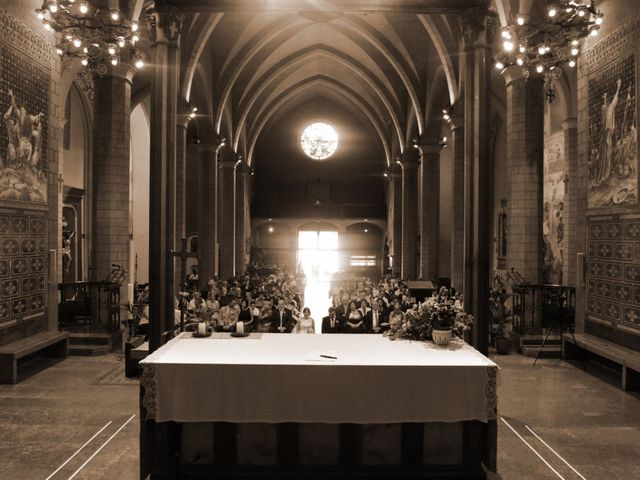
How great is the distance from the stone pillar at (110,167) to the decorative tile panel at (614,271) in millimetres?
9495

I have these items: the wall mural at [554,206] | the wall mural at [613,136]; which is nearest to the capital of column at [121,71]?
the wall mural at [613,136]

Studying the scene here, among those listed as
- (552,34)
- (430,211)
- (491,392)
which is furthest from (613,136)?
(430,211)

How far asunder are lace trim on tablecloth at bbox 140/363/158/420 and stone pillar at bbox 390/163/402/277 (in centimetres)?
2279

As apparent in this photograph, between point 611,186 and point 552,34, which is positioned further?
point 611,186

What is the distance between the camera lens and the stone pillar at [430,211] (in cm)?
2236

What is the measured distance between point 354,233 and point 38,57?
27801mm

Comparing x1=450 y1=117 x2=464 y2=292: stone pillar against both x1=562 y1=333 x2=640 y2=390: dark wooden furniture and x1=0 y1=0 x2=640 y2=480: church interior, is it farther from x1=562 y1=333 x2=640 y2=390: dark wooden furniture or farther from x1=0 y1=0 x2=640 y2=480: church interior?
x1=562 y1=333 x2=640 y2=390: dark wooden furniture

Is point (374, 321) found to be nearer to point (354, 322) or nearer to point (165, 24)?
point (354, 322)

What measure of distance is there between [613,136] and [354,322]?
556 cm

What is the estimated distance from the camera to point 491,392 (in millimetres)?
4969

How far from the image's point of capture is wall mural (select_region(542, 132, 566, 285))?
18.5 m

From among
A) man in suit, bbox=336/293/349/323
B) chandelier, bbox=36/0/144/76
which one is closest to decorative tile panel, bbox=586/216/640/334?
man in suit, bbox=336/293/349/323

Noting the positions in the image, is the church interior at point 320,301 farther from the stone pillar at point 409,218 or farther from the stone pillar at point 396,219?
the stone pillar at point 396,219

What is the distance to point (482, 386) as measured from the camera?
496 cm
